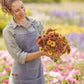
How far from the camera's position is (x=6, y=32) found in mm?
1783

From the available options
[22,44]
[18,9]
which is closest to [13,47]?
[22,44]

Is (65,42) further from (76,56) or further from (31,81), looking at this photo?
(76,56)

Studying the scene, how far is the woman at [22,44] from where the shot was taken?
1.75 m

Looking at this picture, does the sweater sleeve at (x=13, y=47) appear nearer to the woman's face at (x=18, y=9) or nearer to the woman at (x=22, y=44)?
the woman at (x=22, y=44)

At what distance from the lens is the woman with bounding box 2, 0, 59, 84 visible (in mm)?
1748

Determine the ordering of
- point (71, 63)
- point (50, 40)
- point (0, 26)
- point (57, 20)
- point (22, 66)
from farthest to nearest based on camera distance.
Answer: point (57, 20) → point (0, 26) → point (71, 63) → point (22, 66) → point (50, 40)

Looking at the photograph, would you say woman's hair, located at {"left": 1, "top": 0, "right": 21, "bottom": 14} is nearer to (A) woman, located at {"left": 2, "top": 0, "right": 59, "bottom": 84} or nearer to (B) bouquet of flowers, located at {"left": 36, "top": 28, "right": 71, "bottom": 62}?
(A) woman, located at {"left": 2, "top": 0, "right": 59, "bottom": 84}

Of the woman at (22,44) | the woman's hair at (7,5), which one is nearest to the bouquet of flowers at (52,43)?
the woman at (22,44)

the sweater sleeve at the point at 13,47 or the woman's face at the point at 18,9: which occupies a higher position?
the woman's face at the point at 18,9

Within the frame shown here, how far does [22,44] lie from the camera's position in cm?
183

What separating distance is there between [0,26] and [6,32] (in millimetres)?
4640

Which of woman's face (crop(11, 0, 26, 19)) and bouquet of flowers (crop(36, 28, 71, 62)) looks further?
woman's face (crop(11, 0, 26, 19))

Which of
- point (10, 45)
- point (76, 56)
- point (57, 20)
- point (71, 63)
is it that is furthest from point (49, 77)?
point (57, 20)

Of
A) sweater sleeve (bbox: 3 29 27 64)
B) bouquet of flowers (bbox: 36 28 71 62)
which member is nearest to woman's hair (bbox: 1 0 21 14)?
sweater sleeve (bbox: 3 29 27 64)
